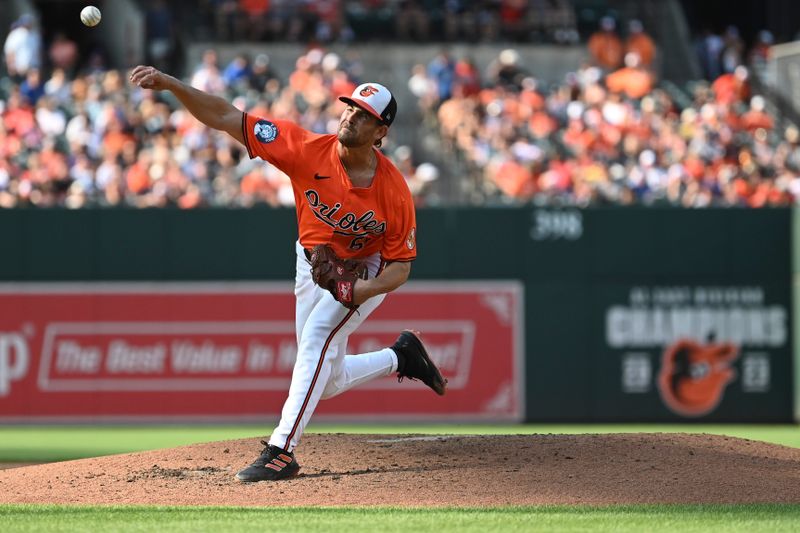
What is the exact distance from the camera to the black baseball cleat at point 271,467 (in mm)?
7484

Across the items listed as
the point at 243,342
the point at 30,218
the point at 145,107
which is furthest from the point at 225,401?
the point at 145,107

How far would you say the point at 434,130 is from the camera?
57.9 feet

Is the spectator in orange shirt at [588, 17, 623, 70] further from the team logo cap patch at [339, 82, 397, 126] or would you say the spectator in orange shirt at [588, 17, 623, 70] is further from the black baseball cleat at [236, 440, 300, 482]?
the black baseball cleat at [236, 440, 300, 482]

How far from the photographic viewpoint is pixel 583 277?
14.8 m

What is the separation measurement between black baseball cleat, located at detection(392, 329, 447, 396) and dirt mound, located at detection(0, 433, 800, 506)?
46 cm

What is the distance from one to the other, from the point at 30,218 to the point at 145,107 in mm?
2338

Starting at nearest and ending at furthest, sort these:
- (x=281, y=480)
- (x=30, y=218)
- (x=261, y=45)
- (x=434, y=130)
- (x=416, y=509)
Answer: (x=416, y=509) → (x=281, y=480) → (x=30, y=218) → (x=434, y=130) → (x=261, y=45)

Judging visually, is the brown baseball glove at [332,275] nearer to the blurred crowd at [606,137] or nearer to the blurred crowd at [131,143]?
the blurred crowd at [131,143]

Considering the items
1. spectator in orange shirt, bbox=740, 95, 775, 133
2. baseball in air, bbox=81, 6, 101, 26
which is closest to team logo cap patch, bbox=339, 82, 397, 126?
baseball in air, bbox=81, 6, 101, 26

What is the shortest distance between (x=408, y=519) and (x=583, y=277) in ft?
28.4

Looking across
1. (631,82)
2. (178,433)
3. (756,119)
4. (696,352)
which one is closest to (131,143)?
(178,433)

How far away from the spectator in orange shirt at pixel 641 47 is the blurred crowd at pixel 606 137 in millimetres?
755

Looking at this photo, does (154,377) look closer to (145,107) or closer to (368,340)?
(368,340)

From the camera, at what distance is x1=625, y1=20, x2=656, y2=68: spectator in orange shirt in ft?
66.3
